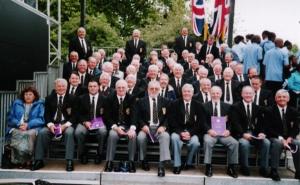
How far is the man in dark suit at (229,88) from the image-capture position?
9555 mm

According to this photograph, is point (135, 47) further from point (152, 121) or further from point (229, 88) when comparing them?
point (152, 121)

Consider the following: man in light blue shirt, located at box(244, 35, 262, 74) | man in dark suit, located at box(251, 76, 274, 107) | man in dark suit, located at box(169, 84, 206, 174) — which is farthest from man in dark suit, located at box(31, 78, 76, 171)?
man in light blue shirt, located at box(244, 35, 262, 74)

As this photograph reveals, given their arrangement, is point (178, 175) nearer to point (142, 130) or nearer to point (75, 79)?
point (142, 130)

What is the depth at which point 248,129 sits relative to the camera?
8.16m

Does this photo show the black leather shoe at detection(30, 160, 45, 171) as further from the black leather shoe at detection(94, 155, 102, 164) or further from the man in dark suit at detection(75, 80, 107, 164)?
the black leather shoe at detection(94, 155, 102, 164)

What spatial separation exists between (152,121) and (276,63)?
432cm

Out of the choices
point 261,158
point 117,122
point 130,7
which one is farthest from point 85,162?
point 130,7

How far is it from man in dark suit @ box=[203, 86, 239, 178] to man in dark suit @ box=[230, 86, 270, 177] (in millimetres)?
145

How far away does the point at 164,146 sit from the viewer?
7746mm

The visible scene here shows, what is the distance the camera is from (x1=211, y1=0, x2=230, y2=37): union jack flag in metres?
13.9

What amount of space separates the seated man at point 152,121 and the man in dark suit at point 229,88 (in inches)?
68.3

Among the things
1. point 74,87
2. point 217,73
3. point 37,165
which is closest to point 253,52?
point 217,73

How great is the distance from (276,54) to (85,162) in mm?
5548

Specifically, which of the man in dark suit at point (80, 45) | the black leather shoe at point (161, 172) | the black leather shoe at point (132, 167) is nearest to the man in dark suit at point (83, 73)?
the man in dark suit at point (80, 45)
